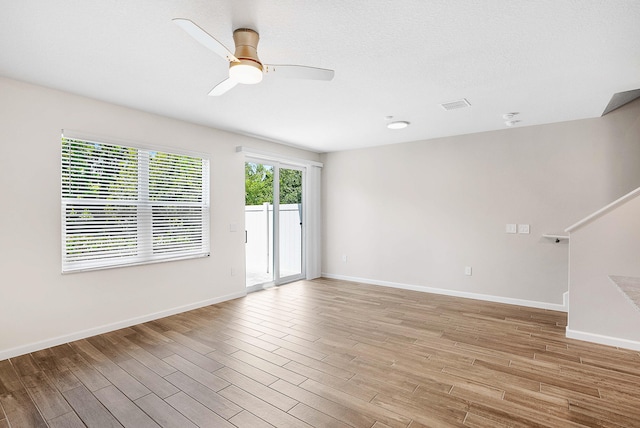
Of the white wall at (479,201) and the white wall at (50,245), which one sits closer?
the white wall at (50,245)

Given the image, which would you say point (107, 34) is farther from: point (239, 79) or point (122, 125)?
point (122, 125)

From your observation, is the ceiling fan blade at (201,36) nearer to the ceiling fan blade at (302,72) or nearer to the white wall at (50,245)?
the ceiling fan blade at (302,72)

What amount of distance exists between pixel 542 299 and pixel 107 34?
560 cm

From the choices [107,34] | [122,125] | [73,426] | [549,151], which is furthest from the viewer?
[549,151]

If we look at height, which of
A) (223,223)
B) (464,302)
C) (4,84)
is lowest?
(464,302)

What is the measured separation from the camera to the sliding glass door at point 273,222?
5.35m

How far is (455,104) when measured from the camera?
356 cm

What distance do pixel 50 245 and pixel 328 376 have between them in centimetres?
297

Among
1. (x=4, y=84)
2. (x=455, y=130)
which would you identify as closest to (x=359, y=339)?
(x=455, y=130)

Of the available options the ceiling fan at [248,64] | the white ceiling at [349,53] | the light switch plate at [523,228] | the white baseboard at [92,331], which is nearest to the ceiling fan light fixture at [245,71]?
the ceiling fan at [248,64]

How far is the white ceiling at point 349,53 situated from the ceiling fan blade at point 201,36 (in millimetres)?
218

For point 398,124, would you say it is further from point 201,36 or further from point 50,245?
point 50,245

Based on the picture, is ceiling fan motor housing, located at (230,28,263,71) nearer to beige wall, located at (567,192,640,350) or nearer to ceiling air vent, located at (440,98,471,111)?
ceiling air vent, located at (440,98,471,111)

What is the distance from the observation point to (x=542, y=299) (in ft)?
14.3
